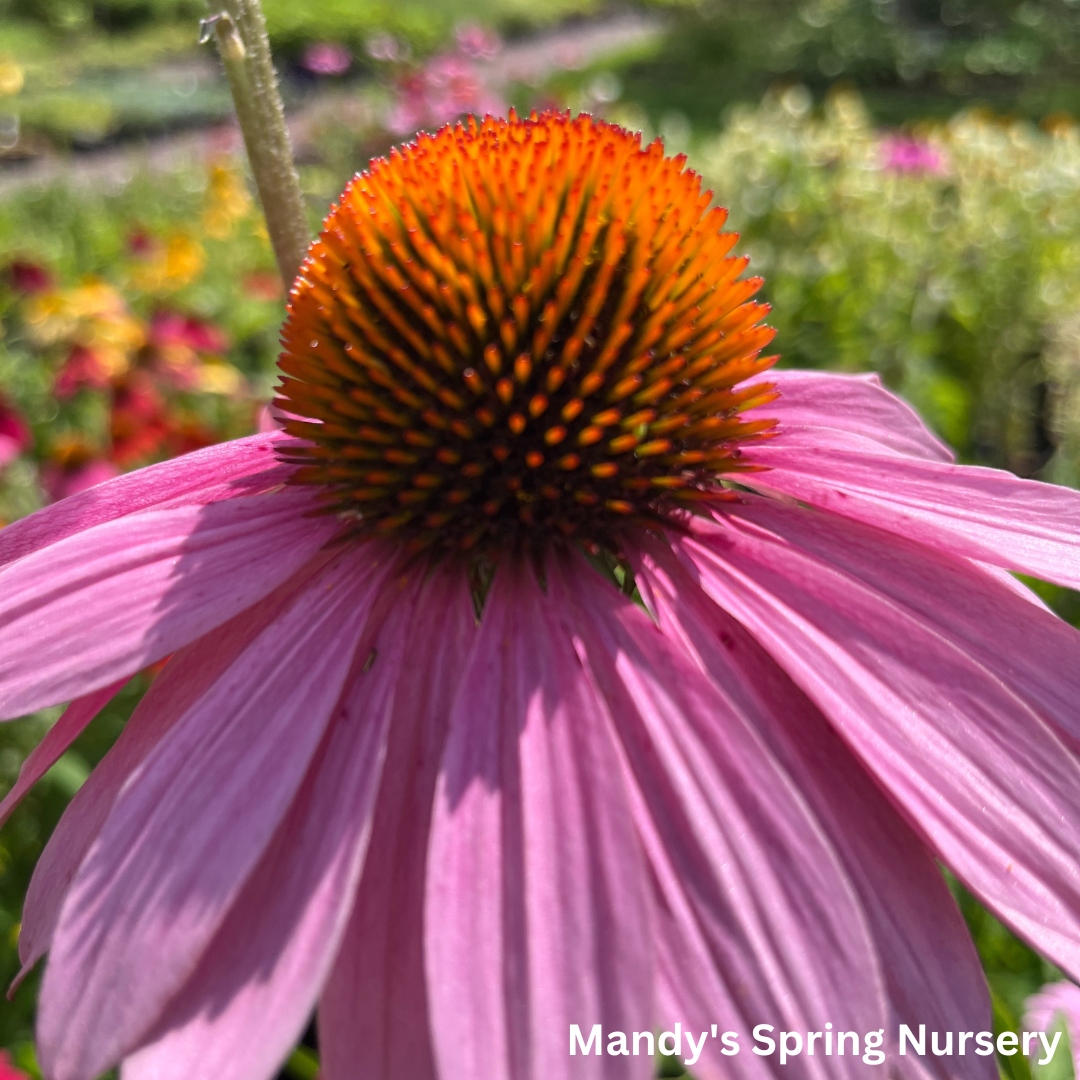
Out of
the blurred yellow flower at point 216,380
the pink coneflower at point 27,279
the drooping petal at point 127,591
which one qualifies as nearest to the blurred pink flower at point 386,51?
the pink coneflower at point 27,279

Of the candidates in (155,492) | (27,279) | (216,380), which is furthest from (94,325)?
(155,492)

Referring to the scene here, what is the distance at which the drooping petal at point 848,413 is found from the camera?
0.83 m

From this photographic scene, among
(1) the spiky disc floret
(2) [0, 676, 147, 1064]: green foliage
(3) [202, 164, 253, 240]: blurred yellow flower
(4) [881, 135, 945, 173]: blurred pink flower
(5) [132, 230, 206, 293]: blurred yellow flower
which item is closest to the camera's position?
(1) the spiky disc floret

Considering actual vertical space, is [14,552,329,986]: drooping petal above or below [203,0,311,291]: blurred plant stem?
below

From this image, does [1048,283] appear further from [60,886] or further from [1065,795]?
[60,886]

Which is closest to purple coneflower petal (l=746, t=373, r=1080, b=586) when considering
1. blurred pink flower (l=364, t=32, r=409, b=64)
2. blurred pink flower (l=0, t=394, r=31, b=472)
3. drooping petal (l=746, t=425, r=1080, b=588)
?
drooping petal (l=746, t=425, r=1080, b=588)

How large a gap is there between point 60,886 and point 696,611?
421 millimetres

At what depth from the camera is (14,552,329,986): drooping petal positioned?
594 millimetres

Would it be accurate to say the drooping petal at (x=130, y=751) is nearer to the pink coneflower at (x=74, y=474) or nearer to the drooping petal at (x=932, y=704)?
the drooping petal at (x=932, y=704)

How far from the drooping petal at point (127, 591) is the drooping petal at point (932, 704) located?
0.95ft

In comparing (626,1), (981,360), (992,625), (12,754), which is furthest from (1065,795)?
(626,1)

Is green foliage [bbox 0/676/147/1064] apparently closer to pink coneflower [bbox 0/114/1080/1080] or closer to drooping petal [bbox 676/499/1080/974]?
pink coneflower [bbox 0/114/1080/1080]

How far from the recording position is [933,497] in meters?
0.70

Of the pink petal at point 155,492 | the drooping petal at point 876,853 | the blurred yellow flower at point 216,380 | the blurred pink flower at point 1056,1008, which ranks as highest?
the blurred yellow flower at point 216,380
